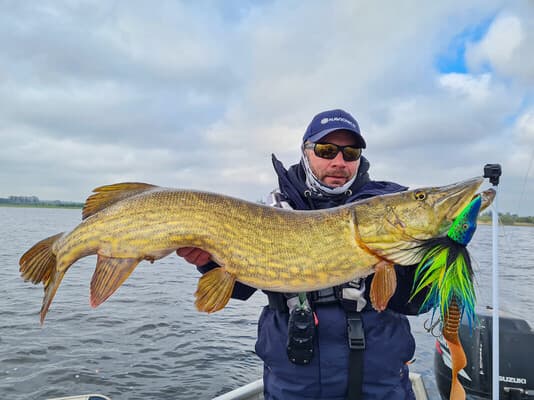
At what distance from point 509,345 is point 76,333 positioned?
279 inches

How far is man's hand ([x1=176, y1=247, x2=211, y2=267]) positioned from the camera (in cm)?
213

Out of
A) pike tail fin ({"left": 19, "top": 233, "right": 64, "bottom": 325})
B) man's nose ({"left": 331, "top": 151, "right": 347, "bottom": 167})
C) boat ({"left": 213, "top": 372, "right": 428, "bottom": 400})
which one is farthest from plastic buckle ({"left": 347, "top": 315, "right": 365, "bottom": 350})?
boat ({"left": 213, "top": 372, "right": 428, "bottom": 400})

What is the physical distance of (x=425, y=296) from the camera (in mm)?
1962

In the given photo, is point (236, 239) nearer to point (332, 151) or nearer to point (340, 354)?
point (340, 354)

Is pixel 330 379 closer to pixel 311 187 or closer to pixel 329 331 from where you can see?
pixel 329 331

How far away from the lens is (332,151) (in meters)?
2.48

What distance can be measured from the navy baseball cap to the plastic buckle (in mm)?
1136

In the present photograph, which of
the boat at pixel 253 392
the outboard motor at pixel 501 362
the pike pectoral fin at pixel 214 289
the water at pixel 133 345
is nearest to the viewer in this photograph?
the pike pectoral fin at pixel 214 289

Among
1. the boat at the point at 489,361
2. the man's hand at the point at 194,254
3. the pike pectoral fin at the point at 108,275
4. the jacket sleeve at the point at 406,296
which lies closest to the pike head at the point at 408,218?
the jacket sleeve at the point at 406,296

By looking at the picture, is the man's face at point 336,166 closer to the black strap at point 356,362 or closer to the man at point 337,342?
the man at point 337,342

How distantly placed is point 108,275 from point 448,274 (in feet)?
5.53

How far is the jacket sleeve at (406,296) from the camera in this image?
1.98 metres

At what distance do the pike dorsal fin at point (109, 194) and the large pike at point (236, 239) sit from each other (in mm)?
52

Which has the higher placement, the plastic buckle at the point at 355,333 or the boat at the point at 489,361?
the plastic buckle at the point at 355,333
